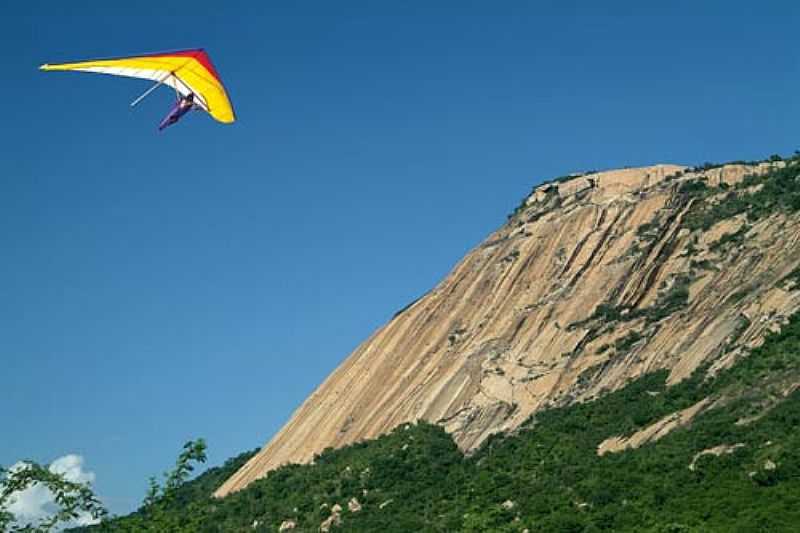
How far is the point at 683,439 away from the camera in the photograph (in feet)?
200

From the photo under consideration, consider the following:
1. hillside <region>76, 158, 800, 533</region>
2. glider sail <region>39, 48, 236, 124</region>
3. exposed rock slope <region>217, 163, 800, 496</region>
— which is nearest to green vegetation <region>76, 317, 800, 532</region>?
hillside <region>76, 158, 800, 533</region>

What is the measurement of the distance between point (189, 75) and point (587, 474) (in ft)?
128

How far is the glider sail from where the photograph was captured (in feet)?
97.8

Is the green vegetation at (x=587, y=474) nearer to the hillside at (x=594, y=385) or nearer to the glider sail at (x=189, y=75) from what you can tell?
the hillside at (x=594, y=385)

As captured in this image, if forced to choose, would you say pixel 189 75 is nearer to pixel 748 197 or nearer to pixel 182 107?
pixel 182 107

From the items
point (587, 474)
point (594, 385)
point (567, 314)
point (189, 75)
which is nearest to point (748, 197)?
point (567, 314)

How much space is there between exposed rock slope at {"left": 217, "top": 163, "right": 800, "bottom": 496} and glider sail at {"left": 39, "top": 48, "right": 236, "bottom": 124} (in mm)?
45506

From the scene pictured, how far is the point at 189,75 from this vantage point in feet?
101

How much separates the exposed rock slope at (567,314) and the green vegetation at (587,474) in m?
2.81

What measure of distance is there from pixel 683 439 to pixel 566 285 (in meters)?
30.9

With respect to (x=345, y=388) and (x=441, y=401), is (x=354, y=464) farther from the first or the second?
(x=345, y=388)

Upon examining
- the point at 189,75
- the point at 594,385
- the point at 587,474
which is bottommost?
the point at 587,474

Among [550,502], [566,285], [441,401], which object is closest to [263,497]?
[441,401]

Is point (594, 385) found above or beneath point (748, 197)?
beneath
